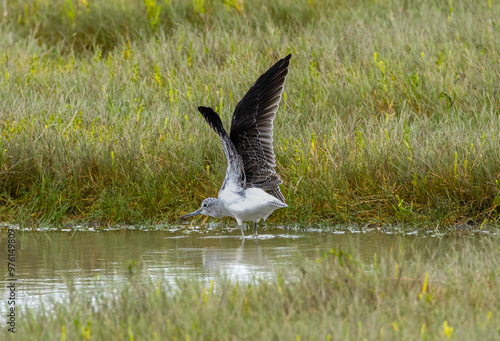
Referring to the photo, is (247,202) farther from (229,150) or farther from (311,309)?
(311,309)

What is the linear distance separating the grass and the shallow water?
1.36ft

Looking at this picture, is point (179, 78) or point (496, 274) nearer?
point (496, 274)

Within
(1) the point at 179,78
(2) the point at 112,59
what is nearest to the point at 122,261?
(1) the point at 179,78

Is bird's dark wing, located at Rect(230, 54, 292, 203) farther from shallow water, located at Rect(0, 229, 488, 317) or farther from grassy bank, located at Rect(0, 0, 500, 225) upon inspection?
grassy bank, located at Rect(0, 0, 500, 225)

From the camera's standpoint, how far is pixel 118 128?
9.23m

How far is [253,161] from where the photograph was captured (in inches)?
282

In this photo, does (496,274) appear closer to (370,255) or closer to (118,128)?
(370,255)

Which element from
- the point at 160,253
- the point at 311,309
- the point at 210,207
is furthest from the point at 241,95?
the point at 311,309

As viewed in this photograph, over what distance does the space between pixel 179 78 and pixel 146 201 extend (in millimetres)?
3328

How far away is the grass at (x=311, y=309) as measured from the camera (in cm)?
384

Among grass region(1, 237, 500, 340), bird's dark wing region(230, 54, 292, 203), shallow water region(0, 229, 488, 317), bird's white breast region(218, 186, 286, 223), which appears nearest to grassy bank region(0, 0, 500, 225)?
shallow water region(0, 229, 488, 317)

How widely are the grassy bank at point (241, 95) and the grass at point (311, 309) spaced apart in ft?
9.23

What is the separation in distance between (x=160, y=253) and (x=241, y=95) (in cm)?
438

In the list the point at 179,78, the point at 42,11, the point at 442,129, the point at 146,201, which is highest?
the point at 42,11
